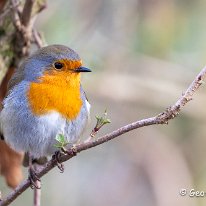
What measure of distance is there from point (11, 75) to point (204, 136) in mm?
1922

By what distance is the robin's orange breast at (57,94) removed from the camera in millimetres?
3682

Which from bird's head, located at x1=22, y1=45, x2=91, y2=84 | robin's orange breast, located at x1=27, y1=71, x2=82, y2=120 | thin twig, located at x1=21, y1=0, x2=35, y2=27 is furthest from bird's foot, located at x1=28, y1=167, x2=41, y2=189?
thin twig, located at x1=21, y1=0, x2=35, y2=27

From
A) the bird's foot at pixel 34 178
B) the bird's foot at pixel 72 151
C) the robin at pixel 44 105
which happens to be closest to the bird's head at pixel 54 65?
the robin at pixel 44 105

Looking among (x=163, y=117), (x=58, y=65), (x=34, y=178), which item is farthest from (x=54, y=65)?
(x=163, y=117)

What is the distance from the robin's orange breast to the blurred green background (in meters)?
1.28

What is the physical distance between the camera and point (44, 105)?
368 cm

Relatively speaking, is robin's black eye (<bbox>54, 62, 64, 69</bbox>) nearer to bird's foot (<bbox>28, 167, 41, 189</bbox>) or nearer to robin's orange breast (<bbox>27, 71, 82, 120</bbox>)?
robin's orange breast (<bbox>27, 71, 82, 120</bbox>)

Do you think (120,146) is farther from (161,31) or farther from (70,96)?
(70,96)

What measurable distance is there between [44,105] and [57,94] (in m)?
0.11

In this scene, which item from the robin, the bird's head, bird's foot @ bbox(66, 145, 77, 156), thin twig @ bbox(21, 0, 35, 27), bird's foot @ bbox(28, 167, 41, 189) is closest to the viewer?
bird's foot @ bbox(66, 145, 77, 156)

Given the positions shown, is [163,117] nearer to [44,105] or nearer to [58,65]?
[44,105]

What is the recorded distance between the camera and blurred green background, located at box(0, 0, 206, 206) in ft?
17.4

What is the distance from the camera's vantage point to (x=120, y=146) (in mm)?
5742

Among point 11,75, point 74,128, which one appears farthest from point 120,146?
point 74,128
